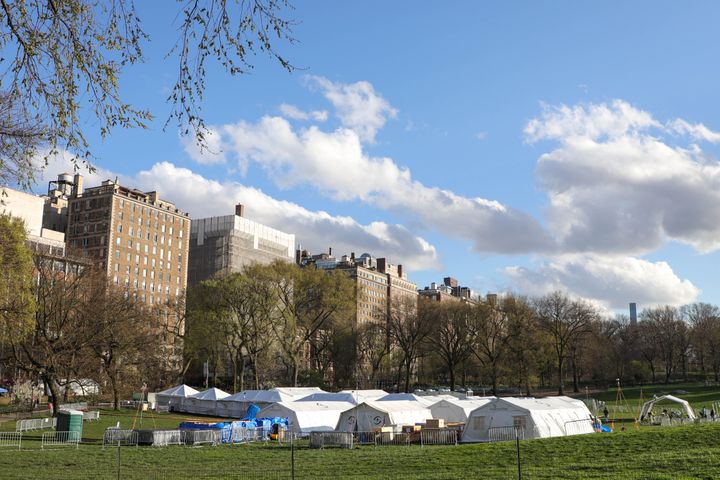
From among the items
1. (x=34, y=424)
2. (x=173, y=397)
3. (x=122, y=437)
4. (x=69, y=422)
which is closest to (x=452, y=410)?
(x=122, y=437)

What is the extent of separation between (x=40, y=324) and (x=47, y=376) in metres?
5.17

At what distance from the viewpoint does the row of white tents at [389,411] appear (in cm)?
3703

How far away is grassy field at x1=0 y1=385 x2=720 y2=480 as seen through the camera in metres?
19.1

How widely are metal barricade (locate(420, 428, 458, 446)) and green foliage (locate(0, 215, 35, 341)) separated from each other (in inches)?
874

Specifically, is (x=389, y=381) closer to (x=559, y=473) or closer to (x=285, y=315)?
(x=285, y=315)

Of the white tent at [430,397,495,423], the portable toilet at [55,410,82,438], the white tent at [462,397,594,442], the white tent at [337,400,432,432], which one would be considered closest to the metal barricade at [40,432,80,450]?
the portable toilet at [55,410,82,438]

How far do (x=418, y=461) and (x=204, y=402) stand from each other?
134 feet

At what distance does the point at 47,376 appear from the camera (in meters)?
47.5

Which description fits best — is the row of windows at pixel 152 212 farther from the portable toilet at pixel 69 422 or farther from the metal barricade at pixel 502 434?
the metal barricade at pixel 502 434

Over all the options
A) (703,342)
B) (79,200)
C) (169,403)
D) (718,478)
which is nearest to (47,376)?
(169,403)

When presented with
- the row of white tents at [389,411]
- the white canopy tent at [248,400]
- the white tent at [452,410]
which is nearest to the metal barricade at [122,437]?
the row of white tents at [389,411]

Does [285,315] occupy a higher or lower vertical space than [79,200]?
lower

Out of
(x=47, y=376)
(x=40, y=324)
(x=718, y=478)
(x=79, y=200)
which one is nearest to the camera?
(x=718, y=478)

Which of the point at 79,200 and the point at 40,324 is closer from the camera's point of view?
the point at 40,324
